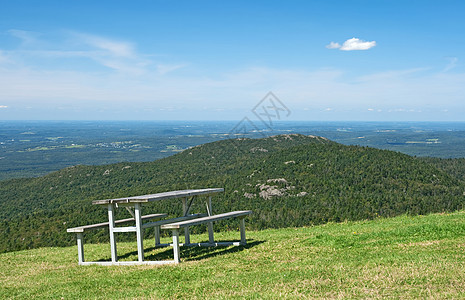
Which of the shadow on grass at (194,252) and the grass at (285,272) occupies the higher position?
the grass at (285,272)

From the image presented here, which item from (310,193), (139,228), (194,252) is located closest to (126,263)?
(139,228)

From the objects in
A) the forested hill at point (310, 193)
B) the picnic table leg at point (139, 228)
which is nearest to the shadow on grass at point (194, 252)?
the picnic table leg at point (139, 228)

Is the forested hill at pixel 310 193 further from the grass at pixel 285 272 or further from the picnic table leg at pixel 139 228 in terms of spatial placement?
the picnic table leg at pixel 139 228

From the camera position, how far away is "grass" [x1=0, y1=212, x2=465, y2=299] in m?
7.76

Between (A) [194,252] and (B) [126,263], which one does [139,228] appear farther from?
(A) [194,252]

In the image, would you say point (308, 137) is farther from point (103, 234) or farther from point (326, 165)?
point (103, 234)

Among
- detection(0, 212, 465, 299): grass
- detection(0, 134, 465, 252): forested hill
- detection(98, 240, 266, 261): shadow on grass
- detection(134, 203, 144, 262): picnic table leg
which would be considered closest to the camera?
detection(0, 212, 465, 299): grass

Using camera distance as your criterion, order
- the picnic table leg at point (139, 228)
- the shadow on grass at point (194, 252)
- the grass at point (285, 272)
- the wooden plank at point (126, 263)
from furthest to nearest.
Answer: the shadow on grass at point (194, 252) → the picnic table leg at point (139, 228) → the wooden plank at point (126, 263) → the grass at point (285, 272)

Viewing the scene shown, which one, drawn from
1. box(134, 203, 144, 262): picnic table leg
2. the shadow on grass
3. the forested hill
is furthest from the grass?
the forested hill

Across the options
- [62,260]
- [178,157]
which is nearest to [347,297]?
[62,260]

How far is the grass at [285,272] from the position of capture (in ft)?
25.5

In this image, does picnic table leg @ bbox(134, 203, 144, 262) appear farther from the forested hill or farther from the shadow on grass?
the forested hill

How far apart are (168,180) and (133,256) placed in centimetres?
4949

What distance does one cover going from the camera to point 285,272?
30.1 feet
